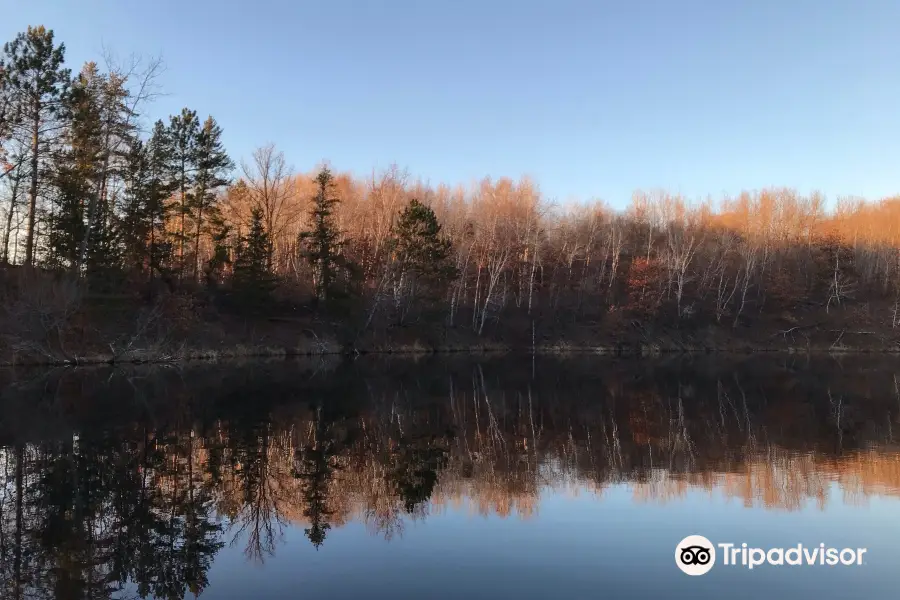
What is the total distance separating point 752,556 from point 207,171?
160 feet

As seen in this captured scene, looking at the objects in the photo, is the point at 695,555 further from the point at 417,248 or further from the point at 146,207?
the point at 417,248

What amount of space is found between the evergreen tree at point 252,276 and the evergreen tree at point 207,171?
4846 mm

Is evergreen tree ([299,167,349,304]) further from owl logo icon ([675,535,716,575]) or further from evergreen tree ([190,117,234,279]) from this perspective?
owl logo icon ([675,535,716,575])

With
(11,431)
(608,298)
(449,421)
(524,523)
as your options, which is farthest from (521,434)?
(608,298)

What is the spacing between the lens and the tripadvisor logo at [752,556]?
8.17 m

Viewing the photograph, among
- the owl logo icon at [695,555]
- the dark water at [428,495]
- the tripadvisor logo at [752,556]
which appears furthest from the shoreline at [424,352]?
the tripadvisor logo at [752,556]

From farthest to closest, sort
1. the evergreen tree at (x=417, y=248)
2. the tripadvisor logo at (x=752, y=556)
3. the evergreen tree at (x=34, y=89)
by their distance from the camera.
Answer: the evergreen tree at (x=417, y=248)
the evergreen tree at (x=34, y=89)
the tripadvisor logo at (x=752, y=556)

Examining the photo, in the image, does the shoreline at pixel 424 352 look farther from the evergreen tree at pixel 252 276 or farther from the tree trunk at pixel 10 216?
the tree trunk at pixel 10 216

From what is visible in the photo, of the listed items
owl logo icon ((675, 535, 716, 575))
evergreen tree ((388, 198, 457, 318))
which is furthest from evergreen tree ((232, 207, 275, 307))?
owl logo icon ((675, 535, 716, 575))

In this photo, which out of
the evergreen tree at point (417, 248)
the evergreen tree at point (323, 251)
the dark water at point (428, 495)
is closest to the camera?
the dark water at point (428, 495)

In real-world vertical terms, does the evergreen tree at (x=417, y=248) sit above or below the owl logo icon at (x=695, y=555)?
above

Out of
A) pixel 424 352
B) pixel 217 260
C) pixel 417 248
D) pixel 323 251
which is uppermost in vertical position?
pixel 417 248

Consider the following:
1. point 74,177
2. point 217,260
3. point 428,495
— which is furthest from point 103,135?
point 428,495

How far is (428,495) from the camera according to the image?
1116 centimetres
